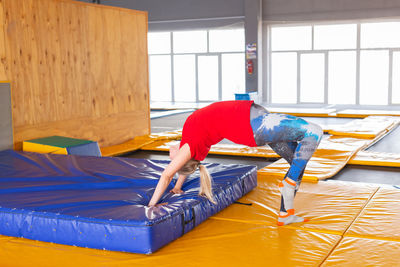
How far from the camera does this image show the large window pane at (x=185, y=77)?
1958 centimetres

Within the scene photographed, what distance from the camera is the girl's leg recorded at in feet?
11.3

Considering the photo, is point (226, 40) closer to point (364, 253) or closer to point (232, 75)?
point (232, 75)

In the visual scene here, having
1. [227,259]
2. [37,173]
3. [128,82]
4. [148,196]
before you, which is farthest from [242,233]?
[128,82]

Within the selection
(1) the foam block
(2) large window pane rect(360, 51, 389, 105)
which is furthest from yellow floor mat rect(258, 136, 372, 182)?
(2) large window pane rect(360, 51, 389, 105)

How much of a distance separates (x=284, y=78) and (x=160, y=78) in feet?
18.7

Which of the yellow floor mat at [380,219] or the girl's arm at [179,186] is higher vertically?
the girl's arm at [179,186]

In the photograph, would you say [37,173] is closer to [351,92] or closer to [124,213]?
[124,213]

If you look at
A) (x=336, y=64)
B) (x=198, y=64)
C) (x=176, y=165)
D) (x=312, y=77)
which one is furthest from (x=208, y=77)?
(x=176, y=165)

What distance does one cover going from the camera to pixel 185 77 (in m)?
19.8

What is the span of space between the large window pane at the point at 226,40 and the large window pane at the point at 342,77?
3609 mm

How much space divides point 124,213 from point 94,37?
4925mm

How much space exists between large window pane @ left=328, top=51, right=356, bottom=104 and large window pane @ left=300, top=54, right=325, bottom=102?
0.99 ft

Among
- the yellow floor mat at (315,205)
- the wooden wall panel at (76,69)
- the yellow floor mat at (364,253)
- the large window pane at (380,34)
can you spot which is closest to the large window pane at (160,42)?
the large window pane at (380,34)

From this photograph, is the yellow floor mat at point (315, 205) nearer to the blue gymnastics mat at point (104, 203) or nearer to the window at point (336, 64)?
the blue gymnastics mat at point (104, 203)
